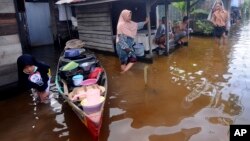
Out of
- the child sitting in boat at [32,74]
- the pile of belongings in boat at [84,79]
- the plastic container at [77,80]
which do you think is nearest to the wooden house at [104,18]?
the pile of belongings in boat at [84,79]

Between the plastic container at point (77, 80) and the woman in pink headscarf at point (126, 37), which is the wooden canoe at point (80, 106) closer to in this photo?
the plastic container at point (77, 80)

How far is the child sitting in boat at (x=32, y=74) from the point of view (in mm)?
5742

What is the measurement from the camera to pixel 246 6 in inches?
951

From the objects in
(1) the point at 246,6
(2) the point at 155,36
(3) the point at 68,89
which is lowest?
(3) the point at 68,89

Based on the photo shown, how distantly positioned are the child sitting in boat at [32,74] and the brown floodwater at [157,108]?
0.50m

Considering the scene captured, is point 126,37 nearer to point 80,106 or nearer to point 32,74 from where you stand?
point 32,74

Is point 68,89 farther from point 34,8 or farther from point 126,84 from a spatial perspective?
point 34,8

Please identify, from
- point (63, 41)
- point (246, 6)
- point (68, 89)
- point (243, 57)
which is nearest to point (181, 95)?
point (68, 89)

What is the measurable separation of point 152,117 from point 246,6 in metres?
23.7

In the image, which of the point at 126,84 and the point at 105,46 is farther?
the point at 105,46

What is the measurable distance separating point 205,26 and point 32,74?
448 inches

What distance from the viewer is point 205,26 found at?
562 inches

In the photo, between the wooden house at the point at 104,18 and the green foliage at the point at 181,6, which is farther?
the green foliage at the point at 181,6

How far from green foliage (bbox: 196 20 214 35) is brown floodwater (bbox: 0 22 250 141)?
228 inches
